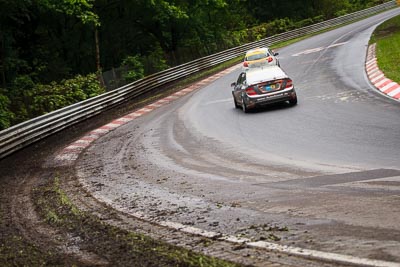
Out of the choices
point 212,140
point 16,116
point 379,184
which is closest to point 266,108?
point 212,140

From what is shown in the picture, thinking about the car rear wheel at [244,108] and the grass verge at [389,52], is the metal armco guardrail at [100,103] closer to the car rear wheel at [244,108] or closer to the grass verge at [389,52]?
the car rear wheel at [244,108]

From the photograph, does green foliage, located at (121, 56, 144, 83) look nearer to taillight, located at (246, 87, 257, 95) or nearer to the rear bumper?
taillight, located at (246, 87, 257, 95)

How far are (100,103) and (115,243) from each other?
18.6 meters

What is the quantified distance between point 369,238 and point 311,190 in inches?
90.1

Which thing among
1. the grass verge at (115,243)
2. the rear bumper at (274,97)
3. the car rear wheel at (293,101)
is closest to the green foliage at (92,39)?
the rear bumper at (274,97)

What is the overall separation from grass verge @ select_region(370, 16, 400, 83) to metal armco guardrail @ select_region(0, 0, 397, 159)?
38.1 feet

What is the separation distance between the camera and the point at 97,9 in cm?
4028

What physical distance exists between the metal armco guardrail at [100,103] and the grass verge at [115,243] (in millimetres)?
8779

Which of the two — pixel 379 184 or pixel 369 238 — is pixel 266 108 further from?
pixel 369 238

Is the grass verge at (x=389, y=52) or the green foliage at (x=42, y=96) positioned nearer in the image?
the grass verge at (x=389, y=52)

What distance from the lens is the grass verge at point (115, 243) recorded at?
5707mm

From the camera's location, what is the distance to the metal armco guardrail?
1748 centimetres

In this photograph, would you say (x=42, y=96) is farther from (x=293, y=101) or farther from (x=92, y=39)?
(x=92, y=39)

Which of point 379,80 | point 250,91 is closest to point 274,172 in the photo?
point 250,91
